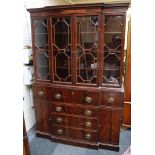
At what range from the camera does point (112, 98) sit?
2.04m

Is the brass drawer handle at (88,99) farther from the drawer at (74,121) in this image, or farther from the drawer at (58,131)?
the drawer at (58,131)

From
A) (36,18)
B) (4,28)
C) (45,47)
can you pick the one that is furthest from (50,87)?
(4,28)

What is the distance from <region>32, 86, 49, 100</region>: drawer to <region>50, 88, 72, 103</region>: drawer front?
8cm

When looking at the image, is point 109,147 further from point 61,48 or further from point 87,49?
point 61,48

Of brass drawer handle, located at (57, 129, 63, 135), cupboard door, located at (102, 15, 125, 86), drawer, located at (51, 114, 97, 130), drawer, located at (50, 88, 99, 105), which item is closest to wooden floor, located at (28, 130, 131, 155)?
brass drawer handle, located at (57, 129, 63, 135)

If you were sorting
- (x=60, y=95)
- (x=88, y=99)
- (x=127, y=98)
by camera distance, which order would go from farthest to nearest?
1. (x=127, y=98)
2. (x=60, y=95)
3. (x=88, y=99)

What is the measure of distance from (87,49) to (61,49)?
0.33 m

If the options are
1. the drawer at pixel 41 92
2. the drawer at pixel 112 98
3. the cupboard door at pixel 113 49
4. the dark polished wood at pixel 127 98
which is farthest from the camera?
the dark polished wood at pixel 127 98

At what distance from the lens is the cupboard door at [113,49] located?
1906 mm

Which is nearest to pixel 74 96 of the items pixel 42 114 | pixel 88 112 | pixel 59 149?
pixel 88 112

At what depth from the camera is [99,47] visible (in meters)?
1.98

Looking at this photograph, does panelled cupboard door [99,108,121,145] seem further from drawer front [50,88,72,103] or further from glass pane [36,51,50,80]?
glass pane [36,51,50,80]

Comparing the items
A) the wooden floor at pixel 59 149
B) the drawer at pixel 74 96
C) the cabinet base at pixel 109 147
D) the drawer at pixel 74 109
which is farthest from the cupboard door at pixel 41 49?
the cabinet base at pixel 109 147
